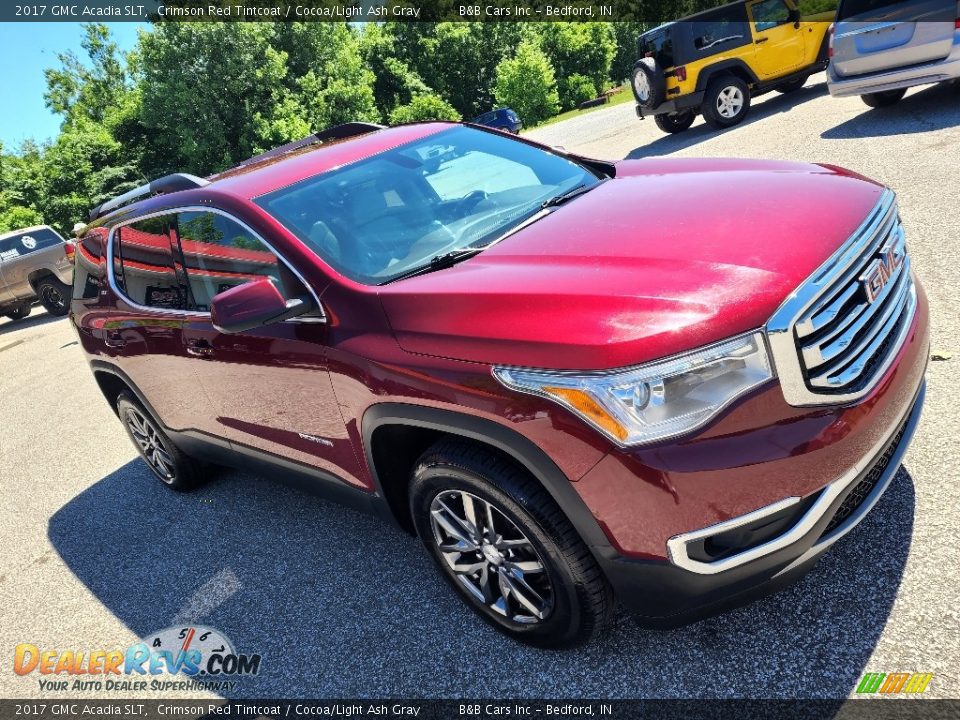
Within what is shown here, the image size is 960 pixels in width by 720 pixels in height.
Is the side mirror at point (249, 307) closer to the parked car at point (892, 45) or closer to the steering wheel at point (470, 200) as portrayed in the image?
the steering wheel at point (470, 200)

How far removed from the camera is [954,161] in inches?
261

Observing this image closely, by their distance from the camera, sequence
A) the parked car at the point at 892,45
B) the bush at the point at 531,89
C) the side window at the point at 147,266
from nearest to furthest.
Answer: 1. the side window at the point at 147,266
2. the parked car at the point at 892,45
3. the bush at the point at 531,89

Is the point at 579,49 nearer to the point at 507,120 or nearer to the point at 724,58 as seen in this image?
the point at 507,120

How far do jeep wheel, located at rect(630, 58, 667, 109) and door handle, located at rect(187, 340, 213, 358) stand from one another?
10.4m

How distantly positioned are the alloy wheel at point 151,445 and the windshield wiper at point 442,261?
256 centimetres

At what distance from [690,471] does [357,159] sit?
2268 millimetres

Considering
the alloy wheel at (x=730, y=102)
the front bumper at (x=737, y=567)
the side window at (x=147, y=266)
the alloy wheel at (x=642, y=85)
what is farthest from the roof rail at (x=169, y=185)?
the alloy wheel at (x=730, y=102)

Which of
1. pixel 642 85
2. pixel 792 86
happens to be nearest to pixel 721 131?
pixel 642 85

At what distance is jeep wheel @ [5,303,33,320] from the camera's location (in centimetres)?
1438

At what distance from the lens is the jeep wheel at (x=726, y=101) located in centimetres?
1178

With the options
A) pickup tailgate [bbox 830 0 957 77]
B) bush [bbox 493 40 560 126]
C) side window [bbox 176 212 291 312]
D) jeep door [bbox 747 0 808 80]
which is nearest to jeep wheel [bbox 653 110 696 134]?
jeep door [bbox 747 0 808 80]

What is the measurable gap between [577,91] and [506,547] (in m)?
39.1

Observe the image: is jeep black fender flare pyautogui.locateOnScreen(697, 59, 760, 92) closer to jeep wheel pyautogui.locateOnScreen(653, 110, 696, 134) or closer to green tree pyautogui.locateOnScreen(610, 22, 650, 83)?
jeep wheel pyautogui.locateOnScreen(653, 110, 696, 134)

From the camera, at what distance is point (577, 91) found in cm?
3828
